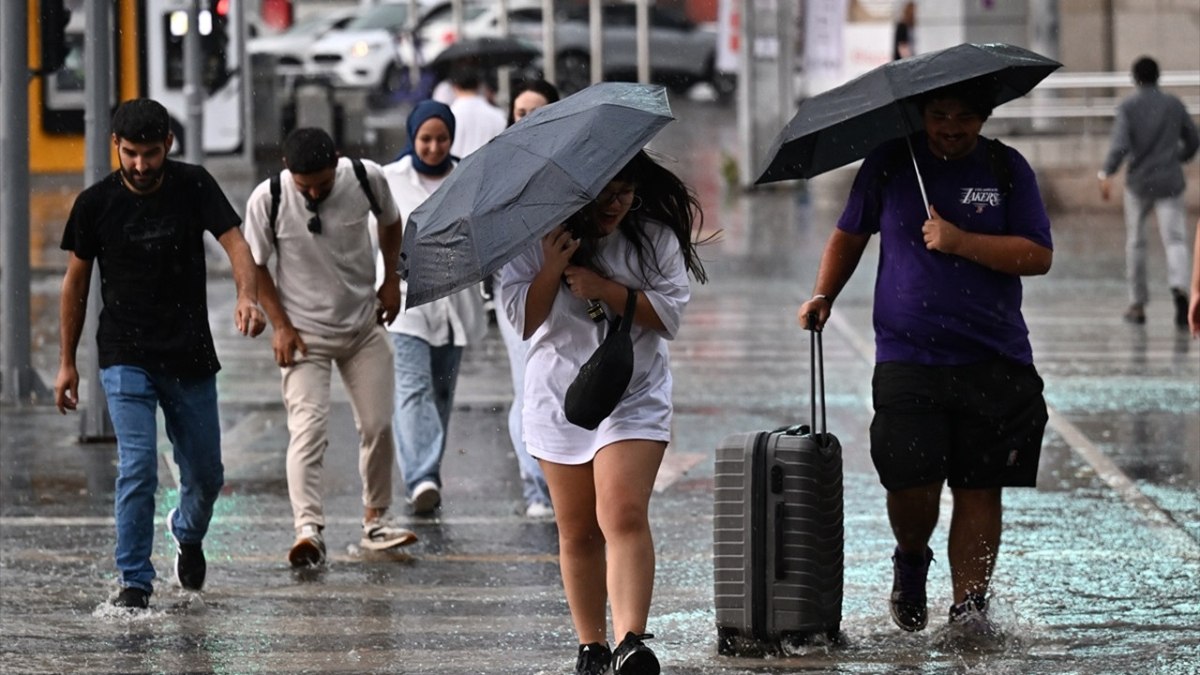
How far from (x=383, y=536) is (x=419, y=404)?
84cm

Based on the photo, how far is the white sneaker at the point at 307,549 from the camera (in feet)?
26.3

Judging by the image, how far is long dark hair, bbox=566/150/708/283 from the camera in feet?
19.3

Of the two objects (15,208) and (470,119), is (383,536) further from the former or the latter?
(15,208)

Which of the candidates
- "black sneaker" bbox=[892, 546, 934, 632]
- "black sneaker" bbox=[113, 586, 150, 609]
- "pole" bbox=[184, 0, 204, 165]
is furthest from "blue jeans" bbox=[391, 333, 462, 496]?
"pole" bbox=[184, 0, 204, 165]

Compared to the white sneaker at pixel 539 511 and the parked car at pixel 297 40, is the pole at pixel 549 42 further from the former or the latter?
the white sneaker at pixel 539 511

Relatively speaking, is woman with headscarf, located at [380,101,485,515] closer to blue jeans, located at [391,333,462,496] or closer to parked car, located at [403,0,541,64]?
blue jeans, located at [391,333,462,496]

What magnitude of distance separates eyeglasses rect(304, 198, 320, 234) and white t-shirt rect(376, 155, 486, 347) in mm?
744

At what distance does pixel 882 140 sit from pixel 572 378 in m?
1.39

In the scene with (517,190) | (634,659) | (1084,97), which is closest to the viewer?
(517,190)

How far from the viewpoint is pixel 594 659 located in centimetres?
605

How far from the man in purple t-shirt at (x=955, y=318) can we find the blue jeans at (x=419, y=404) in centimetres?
274

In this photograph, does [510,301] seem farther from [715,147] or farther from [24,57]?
[715,147]

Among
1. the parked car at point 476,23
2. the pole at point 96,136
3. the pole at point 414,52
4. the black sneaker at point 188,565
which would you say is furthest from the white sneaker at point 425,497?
the parked car at point 476,23

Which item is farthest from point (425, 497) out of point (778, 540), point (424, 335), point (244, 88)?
point (244, 88)
